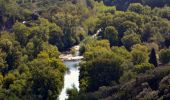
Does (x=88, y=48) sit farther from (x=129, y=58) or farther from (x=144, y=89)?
(x=144, y=89)

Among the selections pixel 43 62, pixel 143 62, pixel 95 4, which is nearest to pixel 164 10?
pixel 95 4

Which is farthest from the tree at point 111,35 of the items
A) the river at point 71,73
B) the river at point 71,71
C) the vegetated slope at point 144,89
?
the vegetated slope at point 144,89

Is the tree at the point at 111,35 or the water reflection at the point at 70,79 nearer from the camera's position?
the water reflection at the point at 70,79

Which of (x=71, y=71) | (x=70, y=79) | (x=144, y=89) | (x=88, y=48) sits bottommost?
(x=144, y=89)

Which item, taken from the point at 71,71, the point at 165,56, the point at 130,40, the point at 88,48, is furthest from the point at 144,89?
the point at 130,40

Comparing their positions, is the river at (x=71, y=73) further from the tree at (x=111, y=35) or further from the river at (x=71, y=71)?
the tree at (x=111, y=35)

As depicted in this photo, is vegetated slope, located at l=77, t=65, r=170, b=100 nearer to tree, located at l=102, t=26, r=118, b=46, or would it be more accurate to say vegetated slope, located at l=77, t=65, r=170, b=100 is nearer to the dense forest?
the dense forest

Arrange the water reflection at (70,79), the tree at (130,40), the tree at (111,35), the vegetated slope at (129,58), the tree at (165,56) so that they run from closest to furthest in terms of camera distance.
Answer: the vegetated slope at (129,58), the water reflection at (70,79), the tree at (165,56), the tree at (130,40), the tree at (111,35)

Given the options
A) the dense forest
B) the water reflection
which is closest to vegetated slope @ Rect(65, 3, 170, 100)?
the dense forest

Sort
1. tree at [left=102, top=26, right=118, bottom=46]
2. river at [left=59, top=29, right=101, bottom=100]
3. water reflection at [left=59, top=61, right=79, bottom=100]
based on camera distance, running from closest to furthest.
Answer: water reflection at [left=59, top=61, right=79, bottom=100], river at [left=59, top=29, right=101, bottom=100], tree at [left=102, top=26, right=118, bottom=46]
